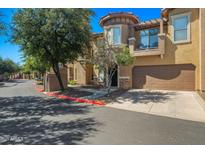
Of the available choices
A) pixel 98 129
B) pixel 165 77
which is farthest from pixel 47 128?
pixel 165 77

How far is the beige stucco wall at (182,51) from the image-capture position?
43.2ft

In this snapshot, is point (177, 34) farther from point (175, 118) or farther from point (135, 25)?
point (175, 118)

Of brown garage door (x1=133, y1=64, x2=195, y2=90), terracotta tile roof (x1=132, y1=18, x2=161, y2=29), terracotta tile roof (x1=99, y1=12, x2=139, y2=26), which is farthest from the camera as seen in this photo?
terracotta tile roof (x1=99, y1=12, x2=139, y2=26)

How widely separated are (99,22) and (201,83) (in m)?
12.1

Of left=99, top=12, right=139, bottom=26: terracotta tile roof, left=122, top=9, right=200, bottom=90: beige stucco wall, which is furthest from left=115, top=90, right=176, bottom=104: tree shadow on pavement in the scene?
left=99, top=12, right=139, bottom=26: terracotta tile roof

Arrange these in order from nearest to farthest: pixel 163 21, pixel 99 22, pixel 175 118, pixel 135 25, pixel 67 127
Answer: pixel 67 127, pixel 175 118, pixel 163 21, pixel 135 25, pixel 99 22

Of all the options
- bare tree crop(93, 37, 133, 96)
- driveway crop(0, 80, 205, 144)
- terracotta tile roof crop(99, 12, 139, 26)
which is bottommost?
driveway crop(0, 80, 205, 144)

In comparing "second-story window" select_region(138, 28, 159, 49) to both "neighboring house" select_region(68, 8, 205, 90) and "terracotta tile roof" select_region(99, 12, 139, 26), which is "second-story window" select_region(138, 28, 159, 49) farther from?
"terracotta tile roof" select_region(99, 12, 139, 26)

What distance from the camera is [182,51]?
1402cm

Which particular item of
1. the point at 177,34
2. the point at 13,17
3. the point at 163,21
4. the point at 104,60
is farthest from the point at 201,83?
the point at 13,17

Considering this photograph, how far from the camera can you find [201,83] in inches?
484

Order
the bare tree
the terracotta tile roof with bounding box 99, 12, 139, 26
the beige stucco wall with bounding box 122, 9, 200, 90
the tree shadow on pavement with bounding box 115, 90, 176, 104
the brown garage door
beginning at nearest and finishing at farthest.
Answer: the tree shadow on pavement with bounding box 115, 90, 176, 104
the bare tree
the beige stucco wall with bounding box 122, 9, 200, 90
the brown garage door
the terracotta tile roof with bounding box 99, 12, 139, 26

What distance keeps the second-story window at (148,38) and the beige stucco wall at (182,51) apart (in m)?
1.43

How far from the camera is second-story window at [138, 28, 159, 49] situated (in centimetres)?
1604
